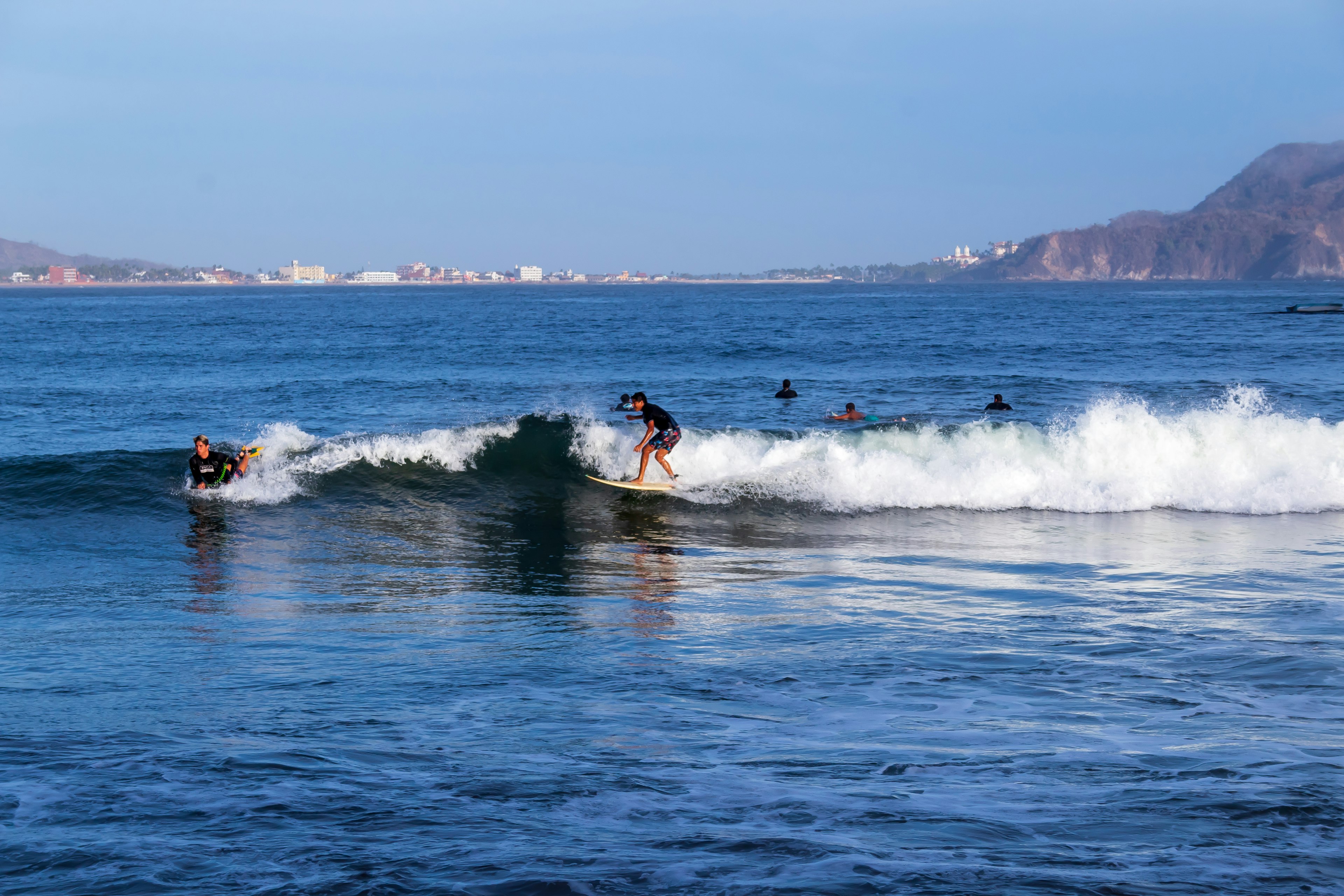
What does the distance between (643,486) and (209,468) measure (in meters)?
7.18

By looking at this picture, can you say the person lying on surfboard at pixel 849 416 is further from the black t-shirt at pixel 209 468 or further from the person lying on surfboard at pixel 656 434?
the black t-shirt at pixel 209 468

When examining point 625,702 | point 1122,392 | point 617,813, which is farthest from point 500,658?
point 1122,392

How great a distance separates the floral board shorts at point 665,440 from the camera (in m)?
17.3

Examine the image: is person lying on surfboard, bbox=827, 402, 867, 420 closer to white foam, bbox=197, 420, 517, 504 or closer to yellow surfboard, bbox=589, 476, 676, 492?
yellow surfboard, bbox=589, 476, 676, 492

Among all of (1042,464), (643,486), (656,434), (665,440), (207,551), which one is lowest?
(207,551)

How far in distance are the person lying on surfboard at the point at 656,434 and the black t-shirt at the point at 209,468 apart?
6810 mm

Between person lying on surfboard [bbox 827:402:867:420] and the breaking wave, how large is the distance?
3831mm

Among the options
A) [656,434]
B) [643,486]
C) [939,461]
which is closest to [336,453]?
[643,486]

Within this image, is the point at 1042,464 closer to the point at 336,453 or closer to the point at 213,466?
the point at 336,453

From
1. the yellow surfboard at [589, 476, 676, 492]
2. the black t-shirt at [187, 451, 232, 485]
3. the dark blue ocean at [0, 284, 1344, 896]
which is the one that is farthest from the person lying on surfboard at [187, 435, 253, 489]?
the yellow surfboard at [589, 476, 676, 492]

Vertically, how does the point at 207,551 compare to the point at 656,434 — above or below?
below

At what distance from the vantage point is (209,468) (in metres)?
16.7

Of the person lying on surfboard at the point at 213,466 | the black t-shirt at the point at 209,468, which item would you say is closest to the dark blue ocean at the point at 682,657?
the person lying on surfboard at the point at 213,466

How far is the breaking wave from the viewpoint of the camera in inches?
658
